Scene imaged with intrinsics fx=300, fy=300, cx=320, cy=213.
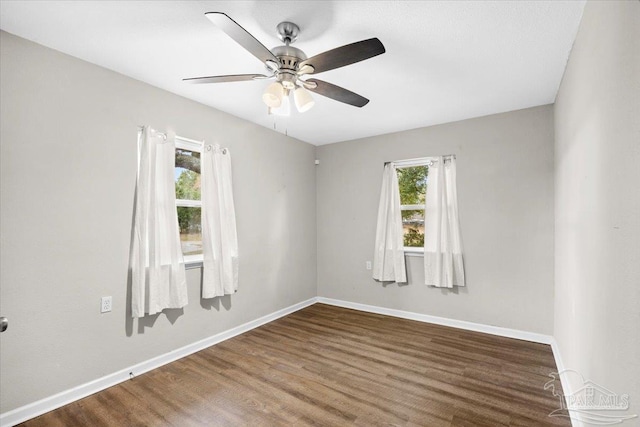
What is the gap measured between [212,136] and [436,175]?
269 cm

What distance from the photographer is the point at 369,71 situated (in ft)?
8.02

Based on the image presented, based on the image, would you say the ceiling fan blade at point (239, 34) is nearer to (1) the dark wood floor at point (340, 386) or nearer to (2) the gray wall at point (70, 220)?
(2) the gray wall at point (70, 220)

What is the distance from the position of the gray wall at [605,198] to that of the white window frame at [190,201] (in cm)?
305

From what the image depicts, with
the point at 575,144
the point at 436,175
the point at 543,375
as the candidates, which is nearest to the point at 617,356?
the point at 575,144

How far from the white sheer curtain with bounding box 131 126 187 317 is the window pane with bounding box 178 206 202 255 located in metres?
0.30

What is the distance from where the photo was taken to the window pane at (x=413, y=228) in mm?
4023

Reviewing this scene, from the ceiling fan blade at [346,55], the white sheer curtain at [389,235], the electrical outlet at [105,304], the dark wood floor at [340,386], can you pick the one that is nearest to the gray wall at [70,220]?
the electrical outlet at [105,304]

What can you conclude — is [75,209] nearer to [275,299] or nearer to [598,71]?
[275,299]

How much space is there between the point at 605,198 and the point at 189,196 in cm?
317

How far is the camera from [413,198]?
4066mm

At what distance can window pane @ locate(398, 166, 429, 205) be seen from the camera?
4009 millimetres

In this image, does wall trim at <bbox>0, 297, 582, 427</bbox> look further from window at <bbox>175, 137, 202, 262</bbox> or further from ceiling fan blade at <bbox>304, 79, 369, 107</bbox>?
ceiling fan blade at <bbox>304, 79, 369, 107</bbox>

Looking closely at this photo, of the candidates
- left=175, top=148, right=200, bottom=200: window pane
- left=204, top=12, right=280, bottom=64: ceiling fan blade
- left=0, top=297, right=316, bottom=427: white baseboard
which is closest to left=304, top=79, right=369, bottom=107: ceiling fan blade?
left=204, top=12, right=280, bottom=64: ceiling fan blade

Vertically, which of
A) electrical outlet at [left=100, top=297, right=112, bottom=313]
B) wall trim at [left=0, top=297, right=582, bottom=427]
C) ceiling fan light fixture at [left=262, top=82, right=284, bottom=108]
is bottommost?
wall trim at [left=0, top=297, right=582, bottom=427]
